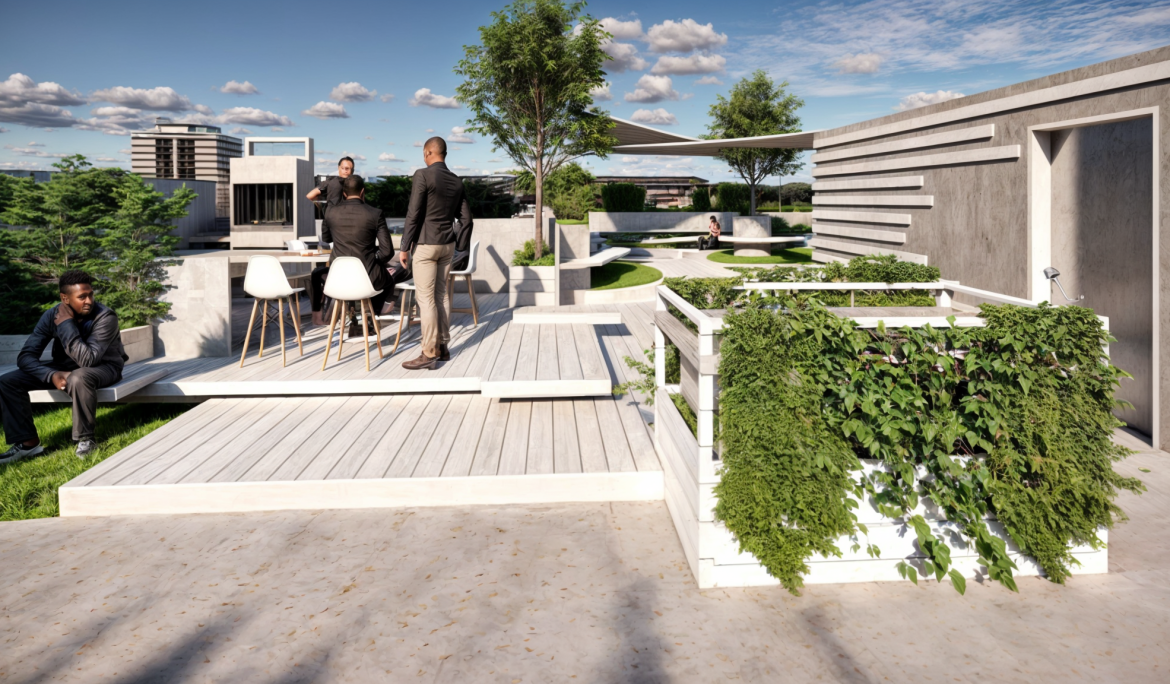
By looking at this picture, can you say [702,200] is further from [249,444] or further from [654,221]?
[249,444]

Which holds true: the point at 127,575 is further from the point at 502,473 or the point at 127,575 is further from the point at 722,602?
the point at 722,602

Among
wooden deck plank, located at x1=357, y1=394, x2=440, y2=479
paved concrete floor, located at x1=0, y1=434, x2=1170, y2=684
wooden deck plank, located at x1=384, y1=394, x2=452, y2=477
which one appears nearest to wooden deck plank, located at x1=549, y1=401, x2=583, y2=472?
paved concrete floor, located at x1=0, y1=434, x2=1170, y2=684

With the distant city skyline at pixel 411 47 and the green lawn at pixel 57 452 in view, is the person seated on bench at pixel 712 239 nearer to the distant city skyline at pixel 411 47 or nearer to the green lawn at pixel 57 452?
the distant city skyline at pixel 411 47

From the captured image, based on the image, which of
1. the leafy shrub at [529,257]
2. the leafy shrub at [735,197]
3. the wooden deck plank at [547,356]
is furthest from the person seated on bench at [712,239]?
the wooden deck plank at [547,356]

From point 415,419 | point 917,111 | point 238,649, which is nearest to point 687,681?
point 238,649

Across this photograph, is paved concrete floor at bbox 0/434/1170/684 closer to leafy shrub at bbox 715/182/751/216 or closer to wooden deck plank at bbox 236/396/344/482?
wooden deck plank at bbox 236/396/344/482

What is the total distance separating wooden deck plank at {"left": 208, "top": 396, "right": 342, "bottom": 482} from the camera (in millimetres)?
3707

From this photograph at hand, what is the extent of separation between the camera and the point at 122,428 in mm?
5074

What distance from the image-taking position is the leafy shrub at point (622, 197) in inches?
1015

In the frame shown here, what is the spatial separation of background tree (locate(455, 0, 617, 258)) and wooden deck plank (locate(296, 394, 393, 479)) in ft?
22.7

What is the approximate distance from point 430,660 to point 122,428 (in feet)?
13.2

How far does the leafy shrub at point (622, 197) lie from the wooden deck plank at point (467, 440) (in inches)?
847

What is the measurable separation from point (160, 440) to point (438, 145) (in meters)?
2.74

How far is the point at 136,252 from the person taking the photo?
18.7 feet
